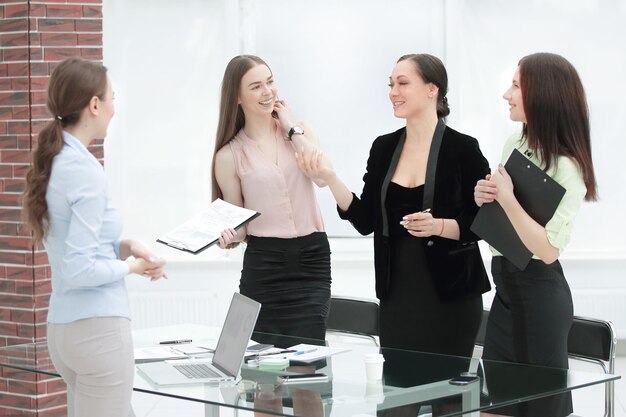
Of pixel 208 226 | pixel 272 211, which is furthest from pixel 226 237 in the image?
pixel 272 211

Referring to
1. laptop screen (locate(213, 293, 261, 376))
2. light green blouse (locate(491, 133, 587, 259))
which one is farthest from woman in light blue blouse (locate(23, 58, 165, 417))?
light green blouse (locate(491, 133, 587, 259))

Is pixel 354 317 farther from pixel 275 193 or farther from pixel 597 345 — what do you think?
pixel 597 345

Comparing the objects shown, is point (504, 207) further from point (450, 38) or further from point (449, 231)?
point (450, 38)

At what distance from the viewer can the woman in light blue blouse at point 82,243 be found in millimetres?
2633

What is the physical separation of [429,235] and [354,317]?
105 cm

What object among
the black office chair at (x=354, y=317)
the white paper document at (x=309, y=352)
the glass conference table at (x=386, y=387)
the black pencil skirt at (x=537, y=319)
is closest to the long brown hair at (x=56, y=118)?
the glass conference table at (x=386, y=387)

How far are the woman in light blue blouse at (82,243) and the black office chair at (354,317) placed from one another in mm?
1749

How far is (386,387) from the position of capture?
285cm

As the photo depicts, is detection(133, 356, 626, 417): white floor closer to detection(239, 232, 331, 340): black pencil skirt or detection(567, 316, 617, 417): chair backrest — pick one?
detection(239, 232, 331, 340): black pencil skirt

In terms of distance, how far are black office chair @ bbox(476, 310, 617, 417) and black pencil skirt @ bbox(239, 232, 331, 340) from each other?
101cm

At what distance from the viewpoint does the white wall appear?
694 cm

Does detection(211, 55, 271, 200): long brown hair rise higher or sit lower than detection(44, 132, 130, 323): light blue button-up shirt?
higher

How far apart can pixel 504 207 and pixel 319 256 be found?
895 mm

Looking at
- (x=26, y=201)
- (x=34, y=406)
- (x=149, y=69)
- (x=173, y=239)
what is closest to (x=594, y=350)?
(x=173, y=239)
